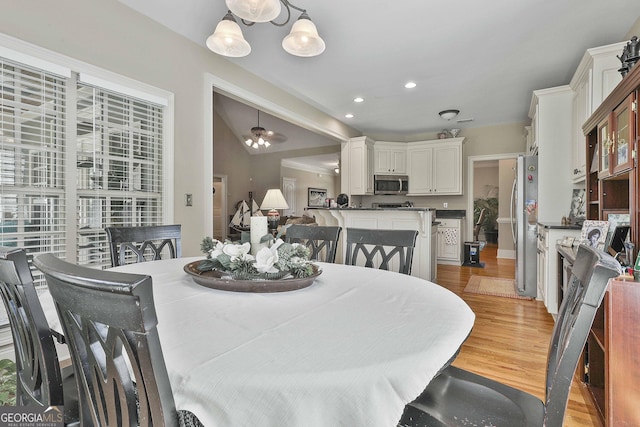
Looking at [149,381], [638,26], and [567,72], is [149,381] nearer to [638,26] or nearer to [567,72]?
[638,26]

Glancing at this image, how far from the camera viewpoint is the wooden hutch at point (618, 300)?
1336 mm

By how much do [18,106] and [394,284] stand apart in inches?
93.4

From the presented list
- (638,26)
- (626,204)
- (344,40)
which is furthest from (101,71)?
(638,26)

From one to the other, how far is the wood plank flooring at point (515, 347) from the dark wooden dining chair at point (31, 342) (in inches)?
83.7

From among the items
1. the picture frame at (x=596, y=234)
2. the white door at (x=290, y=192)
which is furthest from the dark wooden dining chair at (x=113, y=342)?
the white door at (x=290, y=192)

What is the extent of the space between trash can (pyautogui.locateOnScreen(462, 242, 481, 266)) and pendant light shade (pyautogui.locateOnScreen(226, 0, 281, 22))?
18.0 feet

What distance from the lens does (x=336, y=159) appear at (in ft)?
30.9

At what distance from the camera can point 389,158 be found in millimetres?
6453

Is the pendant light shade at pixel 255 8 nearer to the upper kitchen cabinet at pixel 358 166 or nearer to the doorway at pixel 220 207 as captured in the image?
the upper kitchen cabinet at pixel 358 166

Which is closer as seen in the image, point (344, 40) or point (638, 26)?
point (638, 26)

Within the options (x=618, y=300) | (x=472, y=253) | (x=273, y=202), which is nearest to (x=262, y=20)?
(x=618, y=300)

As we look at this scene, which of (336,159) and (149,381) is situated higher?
(336,159)

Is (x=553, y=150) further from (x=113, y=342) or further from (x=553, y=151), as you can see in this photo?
(x=113, y=342)

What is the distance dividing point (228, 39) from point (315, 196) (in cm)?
856
